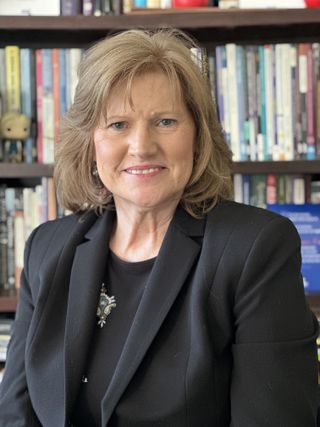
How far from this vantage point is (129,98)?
120 cm

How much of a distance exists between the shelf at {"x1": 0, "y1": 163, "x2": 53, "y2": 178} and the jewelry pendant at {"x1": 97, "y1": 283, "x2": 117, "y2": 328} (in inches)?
22.6

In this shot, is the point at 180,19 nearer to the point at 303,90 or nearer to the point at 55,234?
the point at 303,90

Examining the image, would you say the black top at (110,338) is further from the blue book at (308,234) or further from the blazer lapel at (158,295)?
the blue book at (308,234)

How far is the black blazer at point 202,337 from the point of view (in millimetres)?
1087

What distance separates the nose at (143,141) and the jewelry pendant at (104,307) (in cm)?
30

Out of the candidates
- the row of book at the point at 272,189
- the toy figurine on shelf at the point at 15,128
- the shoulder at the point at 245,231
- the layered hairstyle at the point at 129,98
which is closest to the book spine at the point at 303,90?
the row of book at the point at 272,189

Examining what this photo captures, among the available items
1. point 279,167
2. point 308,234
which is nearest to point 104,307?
point 279,167

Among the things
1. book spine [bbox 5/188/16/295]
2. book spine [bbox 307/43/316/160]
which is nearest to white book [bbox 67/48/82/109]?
book spine [bbox 5/188/16/295]

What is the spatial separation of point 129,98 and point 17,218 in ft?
2.45

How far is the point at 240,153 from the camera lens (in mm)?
1729

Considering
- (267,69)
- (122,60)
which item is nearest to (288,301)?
(122,60)

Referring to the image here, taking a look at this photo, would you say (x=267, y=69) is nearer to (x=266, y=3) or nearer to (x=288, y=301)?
(x=266, y=3)

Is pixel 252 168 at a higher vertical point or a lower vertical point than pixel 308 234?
higher

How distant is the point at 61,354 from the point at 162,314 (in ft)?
0.76
